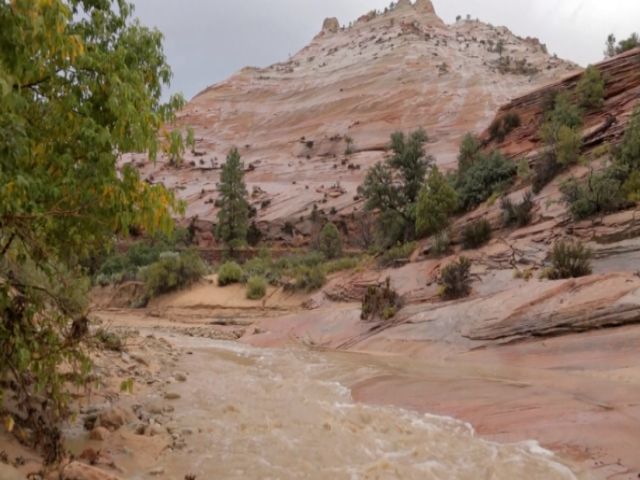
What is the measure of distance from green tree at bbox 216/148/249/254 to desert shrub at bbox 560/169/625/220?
2753 cm

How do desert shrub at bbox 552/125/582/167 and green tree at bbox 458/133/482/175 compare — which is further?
green tree at bbox 458/133/482/175

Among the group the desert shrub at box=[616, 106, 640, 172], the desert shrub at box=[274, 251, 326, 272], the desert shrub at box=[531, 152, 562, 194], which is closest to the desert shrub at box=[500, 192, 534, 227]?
the desert shrub at box=[531, 152, 562, 194]

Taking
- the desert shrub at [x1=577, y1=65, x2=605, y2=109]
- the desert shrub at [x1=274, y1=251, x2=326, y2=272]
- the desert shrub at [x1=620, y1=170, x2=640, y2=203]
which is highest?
the desert shrub at [x1=577, y1=65, x2=605, y2=109]

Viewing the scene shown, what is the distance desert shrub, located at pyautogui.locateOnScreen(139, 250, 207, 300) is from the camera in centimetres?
2784

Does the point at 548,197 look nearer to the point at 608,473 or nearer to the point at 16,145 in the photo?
the point at 608,473

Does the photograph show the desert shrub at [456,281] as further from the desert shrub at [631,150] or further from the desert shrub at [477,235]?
the desert shrub at [631,150]

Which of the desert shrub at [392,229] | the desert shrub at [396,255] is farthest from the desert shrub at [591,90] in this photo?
the desert shrub at [396,255]

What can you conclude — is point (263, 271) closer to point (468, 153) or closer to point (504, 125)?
point (468, 153)

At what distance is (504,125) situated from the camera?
92.7 feet

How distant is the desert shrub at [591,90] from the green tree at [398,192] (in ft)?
26.3

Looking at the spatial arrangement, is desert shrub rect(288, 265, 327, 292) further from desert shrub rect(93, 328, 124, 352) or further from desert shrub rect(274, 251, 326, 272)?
desert shrub rect(93, 328, 124, 352)

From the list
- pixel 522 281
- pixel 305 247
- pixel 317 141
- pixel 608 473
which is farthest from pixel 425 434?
pixel 317 141

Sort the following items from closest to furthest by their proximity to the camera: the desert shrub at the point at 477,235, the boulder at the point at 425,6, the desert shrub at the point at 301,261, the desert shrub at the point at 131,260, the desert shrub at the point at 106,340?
the desert shrub at the point at 106,340, the desert shrub at the point at 477,235, the desert shrub at the point at 301,261, the desert shrub at the point at 131,260, the boulder at the point at 425,6

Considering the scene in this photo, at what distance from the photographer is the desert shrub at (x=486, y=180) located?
76.2 feet
